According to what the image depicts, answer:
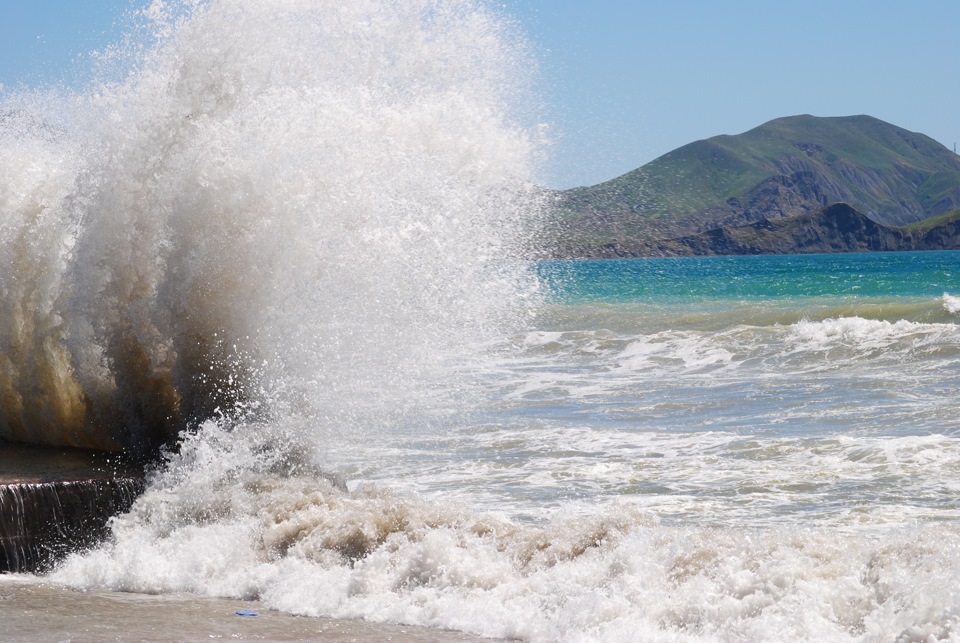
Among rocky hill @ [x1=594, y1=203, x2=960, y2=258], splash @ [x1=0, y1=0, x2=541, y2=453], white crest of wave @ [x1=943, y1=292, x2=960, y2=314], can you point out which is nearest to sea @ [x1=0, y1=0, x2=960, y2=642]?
splash @ [x1=0, y1=0, x2=541, y2=453]

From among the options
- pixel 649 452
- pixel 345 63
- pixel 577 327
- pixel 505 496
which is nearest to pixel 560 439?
pixel 649 452

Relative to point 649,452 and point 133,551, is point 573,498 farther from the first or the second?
point 133,551

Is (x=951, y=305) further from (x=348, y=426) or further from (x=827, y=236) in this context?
(x=827, y=236)

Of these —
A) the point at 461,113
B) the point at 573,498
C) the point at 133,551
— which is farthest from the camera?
the point at 461,113

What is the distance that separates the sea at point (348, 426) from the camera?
6066mm

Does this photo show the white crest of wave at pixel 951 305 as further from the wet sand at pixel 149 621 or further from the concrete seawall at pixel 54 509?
the wet sand at pixel 149 621

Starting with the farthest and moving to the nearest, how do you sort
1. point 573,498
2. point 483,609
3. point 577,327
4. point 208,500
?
point 577,327, point 573,498, point 208,500, point 483,609

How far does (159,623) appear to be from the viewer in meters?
6.09

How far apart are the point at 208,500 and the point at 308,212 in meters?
2.46

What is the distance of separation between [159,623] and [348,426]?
4182 millimetres

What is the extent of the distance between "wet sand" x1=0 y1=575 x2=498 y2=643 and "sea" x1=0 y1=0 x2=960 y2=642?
0.03m

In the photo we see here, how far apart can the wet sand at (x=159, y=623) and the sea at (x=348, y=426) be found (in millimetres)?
32

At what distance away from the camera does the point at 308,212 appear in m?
9.07

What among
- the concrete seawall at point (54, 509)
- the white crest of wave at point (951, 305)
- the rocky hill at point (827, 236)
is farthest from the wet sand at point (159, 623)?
the rocky hill at point (827, 236)
